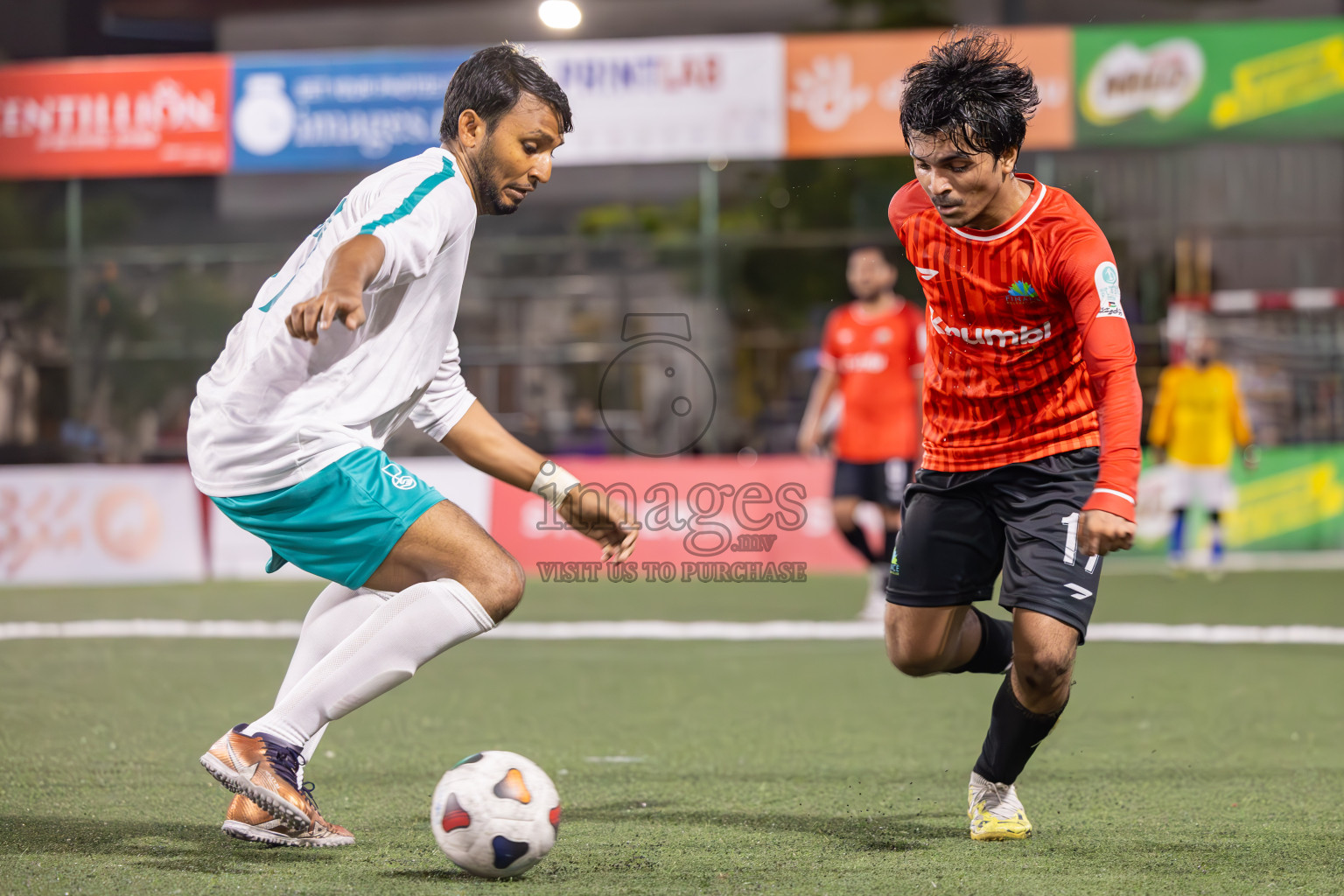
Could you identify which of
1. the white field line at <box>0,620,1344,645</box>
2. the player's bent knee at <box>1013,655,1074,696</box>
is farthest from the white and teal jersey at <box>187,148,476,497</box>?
the white field line at <box>0,620,1344,645</box>

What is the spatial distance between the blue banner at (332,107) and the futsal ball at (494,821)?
14254 mm

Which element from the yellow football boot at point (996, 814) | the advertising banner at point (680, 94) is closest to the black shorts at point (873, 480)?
the yellow football boot at point (996, 814)

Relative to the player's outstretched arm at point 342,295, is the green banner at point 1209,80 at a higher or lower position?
higher

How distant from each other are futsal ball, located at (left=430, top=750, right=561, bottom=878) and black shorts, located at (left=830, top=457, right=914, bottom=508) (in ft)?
21.3

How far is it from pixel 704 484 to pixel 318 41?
10793 mm

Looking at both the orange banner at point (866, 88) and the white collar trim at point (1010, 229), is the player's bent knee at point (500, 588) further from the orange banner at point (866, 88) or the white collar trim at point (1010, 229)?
the orange banner at point (866, 88)

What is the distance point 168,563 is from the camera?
1377cm

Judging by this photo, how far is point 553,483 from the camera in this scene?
157 inches

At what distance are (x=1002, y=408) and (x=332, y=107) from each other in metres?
14.4

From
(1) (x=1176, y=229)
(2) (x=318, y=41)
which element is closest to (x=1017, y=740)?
(1) (x=1176, y=229)

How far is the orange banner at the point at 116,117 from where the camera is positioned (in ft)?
56.3

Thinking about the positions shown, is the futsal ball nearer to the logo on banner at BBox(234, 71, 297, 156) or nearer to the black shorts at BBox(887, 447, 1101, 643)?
the black shorts at BBox(887, 447, 1101, 643)

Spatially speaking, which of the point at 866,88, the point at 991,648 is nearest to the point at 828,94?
the point at 866,88

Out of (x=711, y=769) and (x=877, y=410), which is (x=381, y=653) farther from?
(x=877, y=410)
